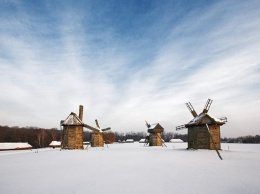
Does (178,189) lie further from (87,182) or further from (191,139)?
(191,139)

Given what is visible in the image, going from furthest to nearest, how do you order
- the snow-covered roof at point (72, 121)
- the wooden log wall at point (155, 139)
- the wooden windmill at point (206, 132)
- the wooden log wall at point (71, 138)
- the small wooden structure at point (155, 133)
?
the wooden log wall at point (155, 139), the small wooden structure at point (155, 133), the snow-covered roof at point (72, 121), the wooden log wall at point (71, 138), the wooden windmill at point (206, 132)

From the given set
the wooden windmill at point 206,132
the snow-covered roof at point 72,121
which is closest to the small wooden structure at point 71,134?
the snow-covered roof at point 72,121

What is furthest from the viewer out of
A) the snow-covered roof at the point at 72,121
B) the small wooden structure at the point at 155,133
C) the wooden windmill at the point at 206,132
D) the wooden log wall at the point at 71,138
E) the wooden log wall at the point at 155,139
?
the wooden log wall at the point at 155,139

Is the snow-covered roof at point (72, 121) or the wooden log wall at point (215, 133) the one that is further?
the snow-covered roof at point (72, 121)

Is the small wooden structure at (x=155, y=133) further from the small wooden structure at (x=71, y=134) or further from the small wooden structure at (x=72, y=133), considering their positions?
the small wooden structure at (x=71, y=134)

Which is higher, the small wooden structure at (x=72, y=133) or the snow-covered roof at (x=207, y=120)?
the snow-covered roof at (x=207, y=120)

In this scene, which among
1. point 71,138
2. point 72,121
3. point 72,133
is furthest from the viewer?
point 72,121

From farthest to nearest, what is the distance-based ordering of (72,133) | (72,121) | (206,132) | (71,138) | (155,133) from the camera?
(155,133)
(72,121)
(72,133)
(71,138)
(206,132)

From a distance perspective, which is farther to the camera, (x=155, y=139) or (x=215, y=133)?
(x=155, y=139)

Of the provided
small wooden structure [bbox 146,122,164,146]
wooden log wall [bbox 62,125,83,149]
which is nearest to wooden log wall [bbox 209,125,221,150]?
small wooden structure [bbox 146,122,164,146]

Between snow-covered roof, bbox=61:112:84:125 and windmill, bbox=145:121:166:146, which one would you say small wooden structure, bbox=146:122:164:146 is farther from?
snow-covered roof, bbox=61:112:84:125

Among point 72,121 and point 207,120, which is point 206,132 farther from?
point 72,121

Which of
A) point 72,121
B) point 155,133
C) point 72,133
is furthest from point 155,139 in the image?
point 72,121

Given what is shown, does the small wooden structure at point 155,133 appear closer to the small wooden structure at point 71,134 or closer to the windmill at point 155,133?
the windmill at point 155,133
